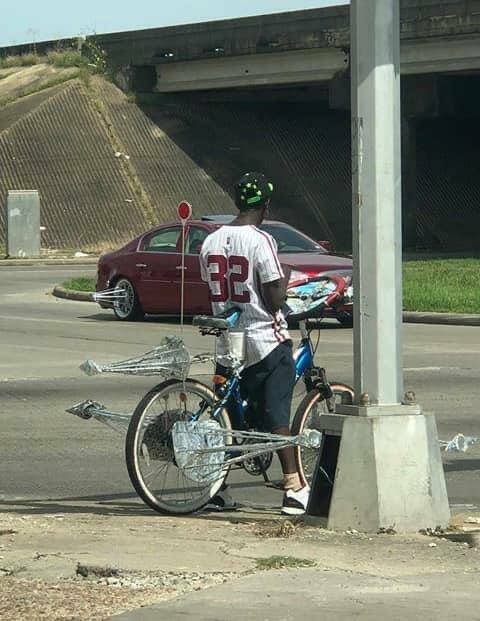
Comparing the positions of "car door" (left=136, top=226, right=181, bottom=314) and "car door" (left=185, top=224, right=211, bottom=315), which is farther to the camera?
"car door" (left=136, top=226, right=181, bottom=314)

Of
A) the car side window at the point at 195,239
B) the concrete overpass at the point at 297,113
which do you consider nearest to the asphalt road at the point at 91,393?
the car side window at the point at 195,239

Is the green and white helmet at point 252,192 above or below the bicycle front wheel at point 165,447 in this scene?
above

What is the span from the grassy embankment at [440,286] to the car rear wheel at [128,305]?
408cm

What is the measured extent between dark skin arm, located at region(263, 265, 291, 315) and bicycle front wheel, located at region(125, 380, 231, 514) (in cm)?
59

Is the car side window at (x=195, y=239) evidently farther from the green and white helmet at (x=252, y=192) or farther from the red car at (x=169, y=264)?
the green and white helmet at (x=252, y=192)

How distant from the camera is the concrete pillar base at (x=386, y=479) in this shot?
7.66 m

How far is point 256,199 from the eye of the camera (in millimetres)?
8578


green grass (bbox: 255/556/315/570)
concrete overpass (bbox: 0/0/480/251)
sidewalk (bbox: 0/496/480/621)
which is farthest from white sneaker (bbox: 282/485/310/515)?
concrete overpass (bbox: 0/0/480/251)

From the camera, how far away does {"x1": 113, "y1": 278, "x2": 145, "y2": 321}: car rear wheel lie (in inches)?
915

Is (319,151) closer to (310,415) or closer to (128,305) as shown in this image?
(128,305)

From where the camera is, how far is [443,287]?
2622 centimetres

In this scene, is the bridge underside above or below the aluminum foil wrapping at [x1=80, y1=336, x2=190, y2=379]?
above

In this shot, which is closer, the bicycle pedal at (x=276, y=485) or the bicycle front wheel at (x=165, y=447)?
the bicycle front wheel at (x=165, y=447)

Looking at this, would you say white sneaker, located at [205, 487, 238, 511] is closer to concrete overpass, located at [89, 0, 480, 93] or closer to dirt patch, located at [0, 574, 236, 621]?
dirt patch, located at [0, 574, 236, 621]
